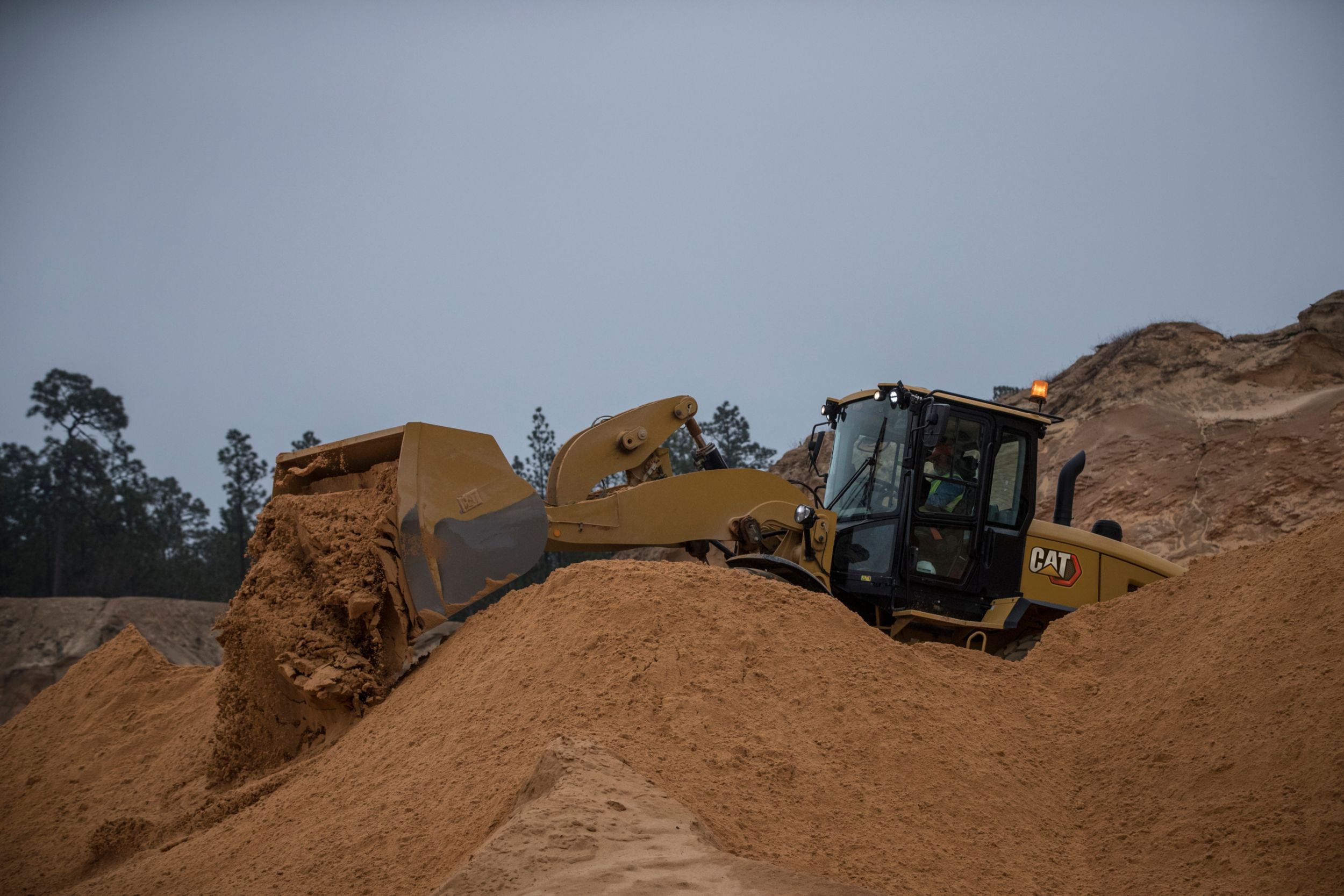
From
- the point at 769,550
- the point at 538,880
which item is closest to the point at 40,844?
the point at 538,880

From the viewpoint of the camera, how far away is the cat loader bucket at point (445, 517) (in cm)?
601

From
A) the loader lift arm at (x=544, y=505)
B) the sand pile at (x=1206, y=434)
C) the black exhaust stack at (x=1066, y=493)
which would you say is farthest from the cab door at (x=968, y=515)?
the sand pile at (x=1206, y=434)

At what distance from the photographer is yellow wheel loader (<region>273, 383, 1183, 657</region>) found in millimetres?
6191

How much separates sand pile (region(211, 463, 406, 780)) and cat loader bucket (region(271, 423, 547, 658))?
122 millimetres

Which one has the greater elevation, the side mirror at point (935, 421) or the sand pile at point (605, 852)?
the side mirror at point (935, 421)

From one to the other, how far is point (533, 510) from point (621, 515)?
723 millimetres

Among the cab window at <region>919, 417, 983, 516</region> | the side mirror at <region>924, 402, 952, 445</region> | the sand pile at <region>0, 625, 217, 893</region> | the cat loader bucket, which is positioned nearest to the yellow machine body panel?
the cab window at <region>919, 417, 983, 516</region>

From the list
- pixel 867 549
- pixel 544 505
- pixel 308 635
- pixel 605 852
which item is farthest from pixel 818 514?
pixel 605 852

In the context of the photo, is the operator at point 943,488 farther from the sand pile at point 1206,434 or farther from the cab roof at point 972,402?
the sand pile at point 1206,434

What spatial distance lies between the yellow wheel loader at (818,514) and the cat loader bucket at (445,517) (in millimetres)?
10

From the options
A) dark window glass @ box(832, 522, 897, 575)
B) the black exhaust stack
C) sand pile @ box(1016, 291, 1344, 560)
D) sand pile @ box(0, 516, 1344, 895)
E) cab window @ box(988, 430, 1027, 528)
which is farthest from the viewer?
sand pile @ box(1016, 291, 1344, 560)

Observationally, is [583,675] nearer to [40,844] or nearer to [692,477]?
[692,477]

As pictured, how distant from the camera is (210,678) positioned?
27.7 ft

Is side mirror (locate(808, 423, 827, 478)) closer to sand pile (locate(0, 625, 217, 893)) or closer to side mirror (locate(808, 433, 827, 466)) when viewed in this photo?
side mirror (locate(808, 433, 827, 466))
